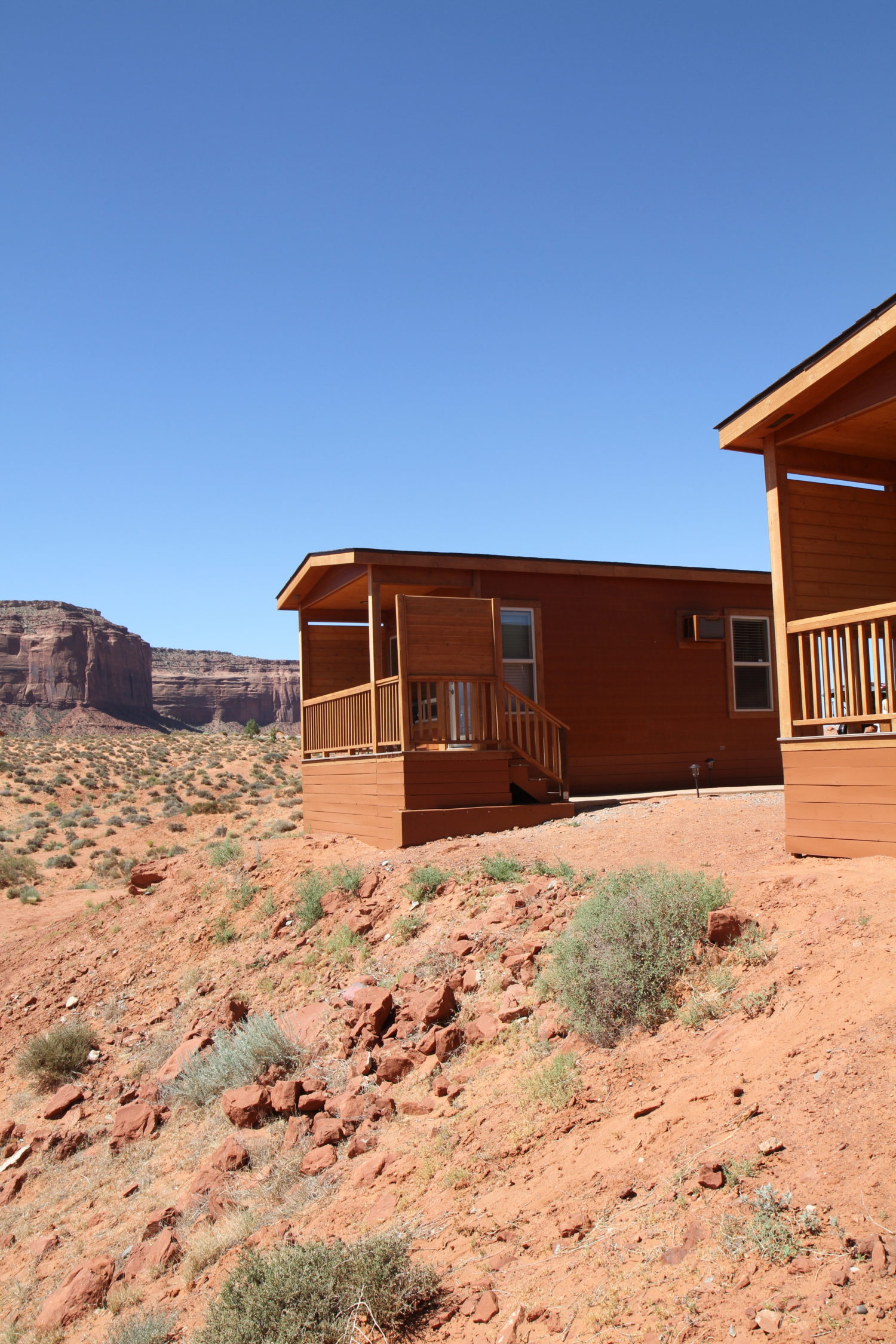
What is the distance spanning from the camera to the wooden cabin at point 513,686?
1196cm

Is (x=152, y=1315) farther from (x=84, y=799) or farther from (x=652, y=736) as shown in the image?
(x=84, y=799)

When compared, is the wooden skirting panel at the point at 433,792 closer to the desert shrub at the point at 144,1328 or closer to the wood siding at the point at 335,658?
the wood siding at the point at 335,658

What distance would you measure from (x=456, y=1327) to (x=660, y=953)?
2490 millimetres

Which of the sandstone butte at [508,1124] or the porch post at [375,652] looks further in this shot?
the porch post at [375,652]

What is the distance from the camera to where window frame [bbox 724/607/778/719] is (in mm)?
15906

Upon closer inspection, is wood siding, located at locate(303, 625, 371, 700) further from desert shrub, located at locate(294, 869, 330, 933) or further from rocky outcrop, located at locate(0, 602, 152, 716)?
rocky outcrop, located at locate(0, 602, 152, 716)

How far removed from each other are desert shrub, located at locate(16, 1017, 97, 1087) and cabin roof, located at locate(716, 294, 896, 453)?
809cm

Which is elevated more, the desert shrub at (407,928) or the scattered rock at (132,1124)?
the desert shrub at (407,928)

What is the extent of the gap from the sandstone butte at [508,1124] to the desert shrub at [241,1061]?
0.11 meters

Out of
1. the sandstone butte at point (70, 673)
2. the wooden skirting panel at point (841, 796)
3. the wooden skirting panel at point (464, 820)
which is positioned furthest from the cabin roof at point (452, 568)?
the sandstone butte at point (70, 673)

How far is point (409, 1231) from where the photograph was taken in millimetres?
4500

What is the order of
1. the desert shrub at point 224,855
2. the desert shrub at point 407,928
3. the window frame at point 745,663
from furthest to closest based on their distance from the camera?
the window frame at point 745,663
the desert shrub at point 224,855
the desert shrub at point 407,928

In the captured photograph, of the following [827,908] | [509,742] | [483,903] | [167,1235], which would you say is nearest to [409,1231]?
[167,1235]

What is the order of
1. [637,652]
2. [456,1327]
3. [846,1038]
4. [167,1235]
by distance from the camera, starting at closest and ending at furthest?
[456,1327]
[846,1038]
[167,1235]
[637,652]
